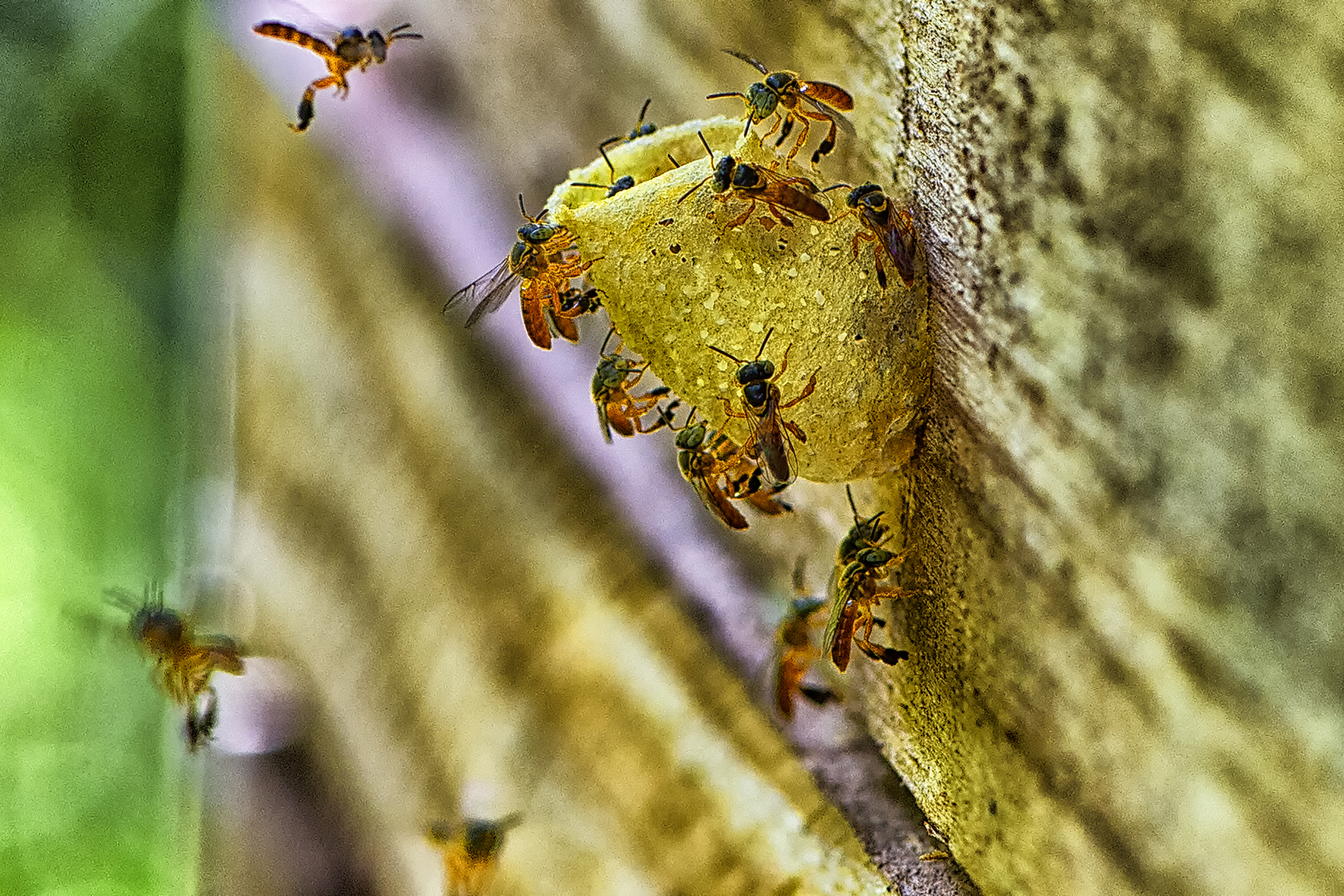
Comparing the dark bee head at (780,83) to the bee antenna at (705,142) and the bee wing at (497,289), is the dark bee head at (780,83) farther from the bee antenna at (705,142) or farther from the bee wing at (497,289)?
the bee wing at (497,289)

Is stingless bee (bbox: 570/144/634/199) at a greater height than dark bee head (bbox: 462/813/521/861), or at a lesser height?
greater

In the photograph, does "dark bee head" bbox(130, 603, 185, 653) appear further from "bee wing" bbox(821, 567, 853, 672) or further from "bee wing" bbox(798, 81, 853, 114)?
"bee wing" bbox(798, 81, 853, 114)

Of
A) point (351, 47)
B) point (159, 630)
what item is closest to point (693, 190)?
point (351, 47)

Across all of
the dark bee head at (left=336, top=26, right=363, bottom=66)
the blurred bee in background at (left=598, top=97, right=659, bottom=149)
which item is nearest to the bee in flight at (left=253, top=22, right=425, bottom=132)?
the dark bee head at (left=336, top=26, right=363, bottom=66)

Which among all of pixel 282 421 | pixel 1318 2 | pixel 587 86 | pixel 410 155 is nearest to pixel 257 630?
pixel 282 421

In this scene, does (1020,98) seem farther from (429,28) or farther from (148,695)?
(148,695)
